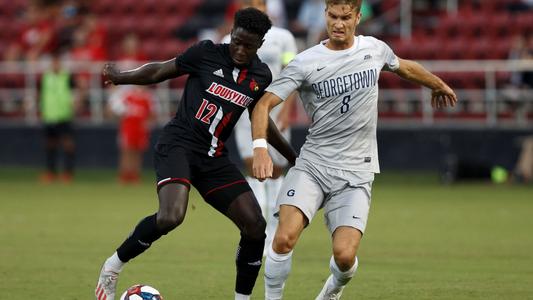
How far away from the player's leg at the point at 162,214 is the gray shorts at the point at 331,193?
0.75 m

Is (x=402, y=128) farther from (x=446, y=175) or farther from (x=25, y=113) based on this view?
(x=25, y=113)

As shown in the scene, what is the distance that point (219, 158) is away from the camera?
8.44 meters

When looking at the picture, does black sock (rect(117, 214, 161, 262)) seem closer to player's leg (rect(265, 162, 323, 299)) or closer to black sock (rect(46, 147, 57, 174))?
player's leg (rect(265, 162, 323, 299))

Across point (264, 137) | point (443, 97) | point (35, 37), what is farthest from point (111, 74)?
point (35, 37)

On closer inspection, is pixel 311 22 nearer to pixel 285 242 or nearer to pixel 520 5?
pixel 520 5

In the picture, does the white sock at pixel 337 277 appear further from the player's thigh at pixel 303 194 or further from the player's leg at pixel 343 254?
the player's thigh at pixel 303 194

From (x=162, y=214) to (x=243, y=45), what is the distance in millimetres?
1385

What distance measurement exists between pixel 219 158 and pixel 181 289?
147 centimetres

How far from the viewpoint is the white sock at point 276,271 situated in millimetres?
7914

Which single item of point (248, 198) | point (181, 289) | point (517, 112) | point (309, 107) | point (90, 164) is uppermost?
point (309, 107)

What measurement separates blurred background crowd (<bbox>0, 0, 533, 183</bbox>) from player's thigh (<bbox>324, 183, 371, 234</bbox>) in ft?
35.1

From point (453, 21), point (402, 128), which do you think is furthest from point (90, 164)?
point (453, 21)

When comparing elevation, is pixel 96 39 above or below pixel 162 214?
below

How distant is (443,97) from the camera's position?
28.2 ft
